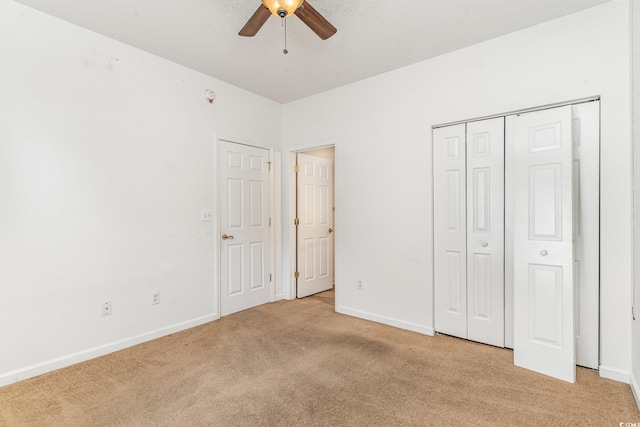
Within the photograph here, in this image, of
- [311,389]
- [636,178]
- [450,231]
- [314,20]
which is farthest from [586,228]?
[314,20]

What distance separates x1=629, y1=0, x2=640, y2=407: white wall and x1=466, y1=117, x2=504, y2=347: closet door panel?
82cm

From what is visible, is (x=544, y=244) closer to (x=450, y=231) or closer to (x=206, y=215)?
(x=450, y=231)

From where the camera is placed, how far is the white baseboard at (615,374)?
2.13 meters

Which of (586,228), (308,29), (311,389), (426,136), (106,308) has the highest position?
(308,29)

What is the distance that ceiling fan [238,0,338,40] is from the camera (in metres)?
1.72

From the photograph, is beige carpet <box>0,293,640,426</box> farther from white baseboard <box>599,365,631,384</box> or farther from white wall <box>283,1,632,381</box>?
white wall <box>283,1,632,381</box>

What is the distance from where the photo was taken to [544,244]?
232 cm

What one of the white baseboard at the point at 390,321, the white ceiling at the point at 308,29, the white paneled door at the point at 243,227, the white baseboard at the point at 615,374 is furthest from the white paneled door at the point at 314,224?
the white baseboard at the point at 615,374

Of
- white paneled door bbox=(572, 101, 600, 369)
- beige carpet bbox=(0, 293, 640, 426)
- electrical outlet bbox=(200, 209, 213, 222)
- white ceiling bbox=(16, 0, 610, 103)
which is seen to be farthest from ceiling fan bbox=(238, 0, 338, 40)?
beige carpet bbox=(0, 293, 640, 426)

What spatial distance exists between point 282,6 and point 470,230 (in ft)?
7.84

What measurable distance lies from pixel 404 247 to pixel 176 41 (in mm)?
2929

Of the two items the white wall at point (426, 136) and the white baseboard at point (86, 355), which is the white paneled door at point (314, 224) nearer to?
the white wall at point (426, 136)

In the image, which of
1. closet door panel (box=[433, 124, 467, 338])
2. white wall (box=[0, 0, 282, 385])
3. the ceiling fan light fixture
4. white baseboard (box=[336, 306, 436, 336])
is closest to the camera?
the ceiling fan light fixture

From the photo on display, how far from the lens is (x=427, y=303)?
10.0 feet
